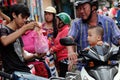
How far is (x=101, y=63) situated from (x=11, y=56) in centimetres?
135

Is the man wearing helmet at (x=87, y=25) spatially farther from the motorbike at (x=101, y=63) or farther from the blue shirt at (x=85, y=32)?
the motorbike at (x=101, y=63)

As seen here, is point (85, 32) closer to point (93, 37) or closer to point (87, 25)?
point (87, 25)

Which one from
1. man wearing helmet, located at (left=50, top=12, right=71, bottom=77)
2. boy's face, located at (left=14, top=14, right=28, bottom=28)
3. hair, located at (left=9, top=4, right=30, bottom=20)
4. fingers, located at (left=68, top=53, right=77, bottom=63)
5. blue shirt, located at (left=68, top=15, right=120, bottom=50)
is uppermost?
hair, located at (left=9, top=4, right=30, bottom=20)

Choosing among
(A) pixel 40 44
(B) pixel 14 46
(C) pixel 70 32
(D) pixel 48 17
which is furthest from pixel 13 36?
(D) pixel 48 17

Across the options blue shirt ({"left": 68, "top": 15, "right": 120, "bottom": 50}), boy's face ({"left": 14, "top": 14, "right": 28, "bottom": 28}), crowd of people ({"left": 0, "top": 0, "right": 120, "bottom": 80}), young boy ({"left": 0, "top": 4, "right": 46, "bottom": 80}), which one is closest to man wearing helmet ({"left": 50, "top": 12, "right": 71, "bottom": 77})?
crowd of people ({"left": 0, "top": 0, "right": 120, "bottom": 80})

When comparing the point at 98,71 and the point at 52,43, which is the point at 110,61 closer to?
the point at 98,71

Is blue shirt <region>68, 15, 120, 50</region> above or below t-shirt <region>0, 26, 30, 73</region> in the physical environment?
above

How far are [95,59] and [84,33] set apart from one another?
112 cm

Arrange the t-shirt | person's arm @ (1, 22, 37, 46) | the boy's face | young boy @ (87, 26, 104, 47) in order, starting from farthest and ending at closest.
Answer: the boy's face → the t-shirt → person's arm @ (1, 22, 37, 46) → young boy @ (87, 26, 104, 47)

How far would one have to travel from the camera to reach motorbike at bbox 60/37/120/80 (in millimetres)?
3988

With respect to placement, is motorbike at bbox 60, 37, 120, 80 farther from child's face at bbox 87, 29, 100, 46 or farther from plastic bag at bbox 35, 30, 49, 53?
plastic bag at bbox 35, 30, 49, 53

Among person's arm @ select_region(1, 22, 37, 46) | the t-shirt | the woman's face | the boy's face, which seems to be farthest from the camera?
the woman's face

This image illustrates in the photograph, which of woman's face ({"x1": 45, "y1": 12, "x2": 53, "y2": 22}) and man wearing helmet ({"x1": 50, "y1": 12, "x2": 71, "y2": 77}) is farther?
woman's face ({"x1": 45, "y1": 12, "x2": 53, "y2": 22})

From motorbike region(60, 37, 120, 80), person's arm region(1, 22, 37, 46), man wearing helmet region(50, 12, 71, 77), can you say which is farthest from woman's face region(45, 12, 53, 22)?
motorbike region(60, 37, 120, 80)
